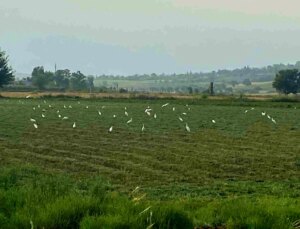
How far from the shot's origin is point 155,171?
15.5 m

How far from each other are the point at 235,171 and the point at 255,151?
575 cm

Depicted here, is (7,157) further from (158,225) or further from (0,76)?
(0,76)

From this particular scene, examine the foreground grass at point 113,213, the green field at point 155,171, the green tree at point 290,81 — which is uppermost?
the green tree at point 290,81

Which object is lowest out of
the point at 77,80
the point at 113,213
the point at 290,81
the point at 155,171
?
the point at 155,171

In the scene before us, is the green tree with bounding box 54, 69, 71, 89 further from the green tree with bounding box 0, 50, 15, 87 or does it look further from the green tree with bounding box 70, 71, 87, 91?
the green tree with bounding box 0, 50, 15, 87

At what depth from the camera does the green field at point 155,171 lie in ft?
24.2

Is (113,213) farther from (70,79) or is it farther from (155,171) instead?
(70,79)

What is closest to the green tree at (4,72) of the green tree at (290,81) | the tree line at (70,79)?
the tree line at (70,79)

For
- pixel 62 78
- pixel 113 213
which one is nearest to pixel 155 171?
pixel 113 213

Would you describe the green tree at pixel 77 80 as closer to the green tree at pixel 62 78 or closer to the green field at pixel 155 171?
the green tree at pixel 62 78

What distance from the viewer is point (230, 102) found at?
68.4 m

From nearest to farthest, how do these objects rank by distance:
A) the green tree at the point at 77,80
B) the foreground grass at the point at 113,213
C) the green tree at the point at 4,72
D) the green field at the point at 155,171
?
the foreground grass at the point at 113,213, the green field at the point at 155,171, the green tree at the point at 4,72, the green tree at the point at 77,80

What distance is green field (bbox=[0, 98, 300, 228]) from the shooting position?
7383 millimetres

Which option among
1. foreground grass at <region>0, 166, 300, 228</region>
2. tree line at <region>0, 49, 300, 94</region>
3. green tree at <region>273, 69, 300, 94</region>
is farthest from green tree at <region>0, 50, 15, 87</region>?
foreground grass at <region>0, 166, 300, 228</region>
